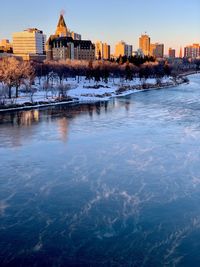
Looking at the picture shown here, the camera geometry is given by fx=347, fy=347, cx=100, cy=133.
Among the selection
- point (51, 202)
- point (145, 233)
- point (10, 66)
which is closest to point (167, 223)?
point (145, 233)

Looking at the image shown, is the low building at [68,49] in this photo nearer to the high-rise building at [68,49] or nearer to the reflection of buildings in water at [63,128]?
the high-rise building at [68,49]

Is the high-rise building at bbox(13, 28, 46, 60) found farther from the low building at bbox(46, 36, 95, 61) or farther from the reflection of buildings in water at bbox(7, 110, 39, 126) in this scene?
the reflection of buildings in water at bbox(7, 110, 39, 126)

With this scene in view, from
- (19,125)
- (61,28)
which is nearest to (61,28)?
(61,28)

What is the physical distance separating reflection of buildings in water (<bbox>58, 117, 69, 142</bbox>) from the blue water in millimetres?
83

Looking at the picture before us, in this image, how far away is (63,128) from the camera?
30203 mm

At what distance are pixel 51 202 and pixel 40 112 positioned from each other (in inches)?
1072

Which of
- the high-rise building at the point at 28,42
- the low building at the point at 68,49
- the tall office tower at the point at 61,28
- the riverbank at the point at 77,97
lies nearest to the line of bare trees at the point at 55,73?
the riverbank at the point at 77,97

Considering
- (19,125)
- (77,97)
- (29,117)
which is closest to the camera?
(19,125)

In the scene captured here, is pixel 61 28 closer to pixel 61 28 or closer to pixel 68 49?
pixel 61 28

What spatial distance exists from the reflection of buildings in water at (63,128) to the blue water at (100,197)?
3.3 inches

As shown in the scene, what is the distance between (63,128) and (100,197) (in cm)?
1598

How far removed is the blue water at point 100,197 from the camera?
10773 mm

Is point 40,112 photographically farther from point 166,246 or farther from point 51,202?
point 166,246

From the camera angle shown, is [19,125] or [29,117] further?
[29,117]
